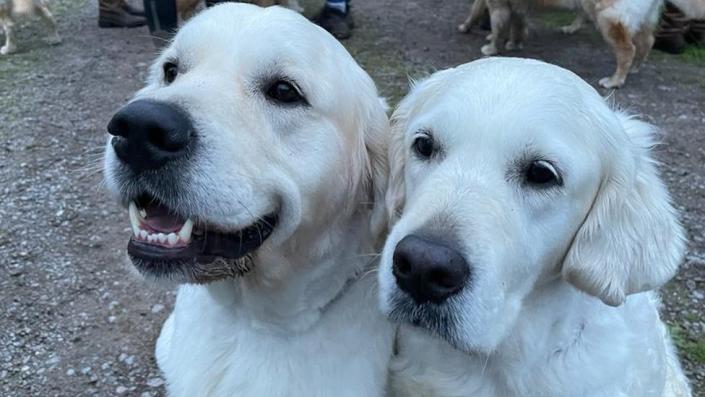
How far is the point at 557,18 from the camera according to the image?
8.98 m

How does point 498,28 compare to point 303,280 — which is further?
point 498,28

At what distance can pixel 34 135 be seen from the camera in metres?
5.25

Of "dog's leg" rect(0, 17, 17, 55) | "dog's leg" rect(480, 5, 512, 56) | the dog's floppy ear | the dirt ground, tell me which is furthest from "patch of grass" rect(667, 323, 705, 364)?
"dog's leg" rect(0, 17, 17, 55)

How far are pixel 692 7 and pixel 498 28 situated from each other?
6.51ft

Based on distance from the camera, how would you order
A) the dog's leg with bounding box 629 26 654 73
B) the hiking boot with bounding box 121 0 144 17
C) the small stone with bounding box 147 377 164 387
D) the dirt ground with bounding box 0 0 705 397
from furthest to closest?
the hiking boot with bounding box 121 0 144 17
the dog's leg with bounding box 629 26 654 73
the dirt ground with bounding box 0 0 705 397
the small stone with bounding box 147 377 164 387

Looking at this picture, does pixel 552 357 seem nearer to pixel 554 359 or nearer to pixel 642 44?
pixel 554 359

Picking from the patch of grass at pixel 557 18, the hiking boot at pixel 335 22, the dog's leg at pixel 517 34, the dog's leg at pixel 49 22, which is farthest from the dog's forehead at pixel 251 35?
the patch of grass at pixel 557 18

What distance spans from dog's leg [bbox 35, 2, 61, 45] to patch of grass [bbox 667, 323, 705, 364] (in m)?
6.80

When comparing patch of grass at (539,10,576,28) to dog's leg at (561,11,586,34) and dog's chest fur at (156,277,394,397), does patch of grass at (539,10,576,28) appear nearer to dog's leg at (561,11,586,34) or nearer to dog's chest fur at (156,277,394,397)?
dog's leg at (561,11,586,34)

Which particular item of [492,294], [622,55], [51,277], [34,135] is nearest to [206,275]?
[492,294]

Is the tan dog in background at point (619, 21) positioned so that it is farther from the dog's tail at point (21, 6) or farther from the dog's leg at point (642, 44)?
the dog's tail at point (21, 6)

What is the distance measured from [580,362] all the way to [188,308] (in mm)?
1343

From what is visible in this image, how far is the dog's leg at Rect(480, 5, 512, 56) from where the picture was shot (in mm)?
7293

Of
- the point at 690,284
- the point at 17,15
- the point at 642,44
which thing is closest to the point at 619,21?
the point at 642,44
